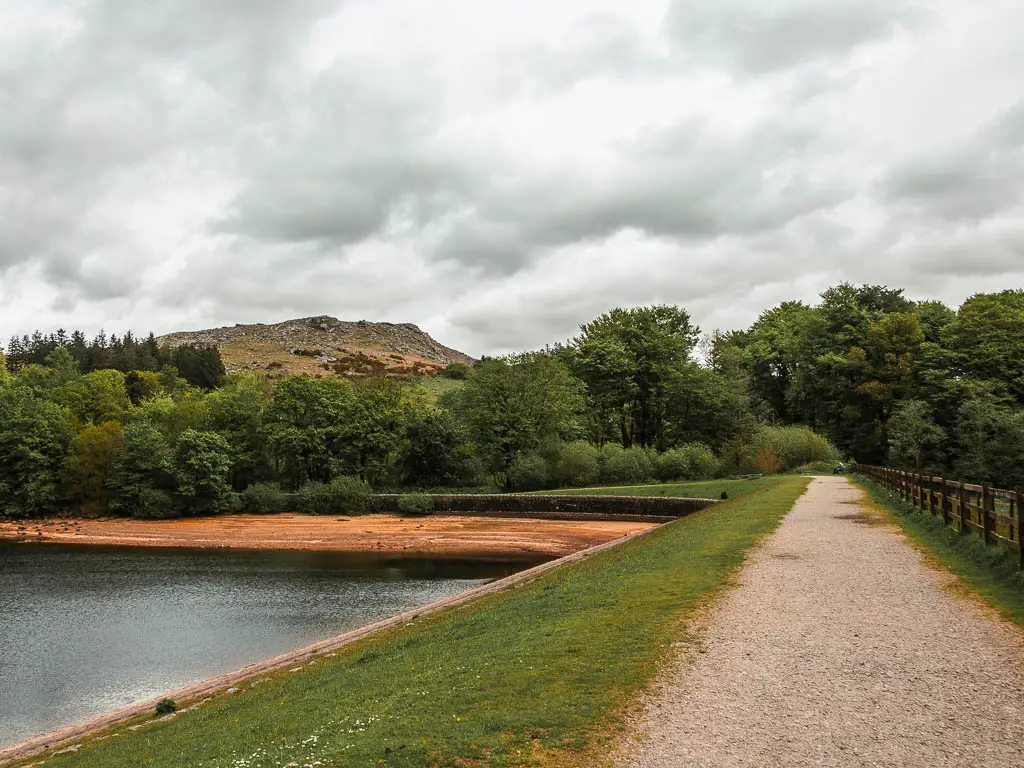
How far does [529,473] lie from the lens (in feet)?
184

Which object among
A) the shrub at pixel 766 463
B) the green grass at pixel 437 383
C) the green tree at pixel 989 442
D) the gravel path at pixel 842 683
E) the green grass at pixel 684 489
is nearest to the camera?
the gravel path at pixel 842 683

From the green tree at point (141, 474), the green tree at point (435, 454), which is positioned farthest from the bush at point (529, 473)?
the green tree at point (141, 474)

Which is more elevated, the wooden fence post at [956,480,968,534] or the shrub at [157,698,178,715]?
the wooden fence post at [956,480,968,534]

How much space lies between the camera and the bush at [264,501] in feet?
184

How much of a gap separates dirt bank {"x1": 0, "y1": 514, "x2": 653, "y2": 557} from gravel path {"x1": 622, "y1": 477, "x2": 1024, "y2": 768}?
25.9 m

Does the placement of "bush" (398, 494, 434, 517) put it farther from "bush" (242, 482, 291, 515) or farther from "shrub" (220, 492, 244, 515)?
"shrub" (220, 492, 244, 515)

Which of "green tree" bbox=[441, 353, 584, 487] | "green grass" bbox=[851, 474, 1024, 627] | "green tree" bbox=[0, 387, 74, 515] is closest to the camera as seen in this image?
"green grass" bbox=[851, 474, 1024, 627]

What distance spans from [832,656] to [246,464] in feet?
202

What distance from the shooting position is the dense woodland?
5478cm

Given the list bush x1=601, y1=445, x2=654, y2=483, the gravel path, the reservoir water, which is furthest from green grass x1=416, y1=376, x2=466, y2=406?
the gravel path

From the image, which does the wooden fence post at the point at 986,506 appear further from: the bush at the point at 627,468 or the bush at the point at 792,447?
the bush at the point at 627,468

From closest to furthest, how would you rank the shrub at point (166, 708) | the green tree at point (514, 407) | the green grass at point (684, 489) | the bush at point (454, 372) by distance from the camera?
1. the shrub at point (166, 708)
2. the green grass at point (684, 489)
3. the green tree at point (514, 407)
4. the bush at point (454, 372)

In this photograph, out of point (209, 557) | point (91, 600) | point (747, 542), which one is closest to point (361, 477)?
point (209, 557)

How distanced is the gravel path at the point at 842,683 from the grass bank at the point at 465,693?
2.09 feet
